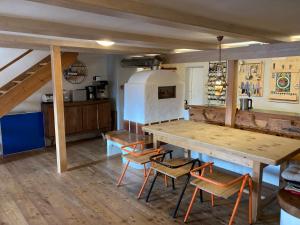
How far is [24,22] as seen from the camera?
2.35 metres

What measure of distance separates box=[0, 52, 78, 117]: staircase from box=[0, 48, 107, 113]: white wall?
0.73 ft

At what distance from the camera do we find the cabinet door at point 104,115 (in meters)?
6.45

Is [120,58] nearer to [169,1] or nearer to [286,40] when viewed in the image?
[286,40]

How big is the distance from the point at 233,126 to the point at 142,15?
2.79 m

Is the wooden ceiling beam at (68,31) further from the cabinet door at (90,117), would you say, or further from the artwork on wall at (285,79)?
the cabinet door at (90,117)

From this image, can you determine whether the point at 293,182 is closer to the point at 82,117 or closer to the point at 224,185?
the point at 224,185

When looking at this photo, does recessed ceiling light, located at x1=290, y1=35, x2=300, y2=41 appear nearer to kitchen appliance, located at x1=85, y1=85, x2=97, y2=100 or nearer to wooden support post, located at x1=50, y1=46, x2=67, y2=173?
wooden support post, located at x1=50, y1=46, x2=67, y2=173

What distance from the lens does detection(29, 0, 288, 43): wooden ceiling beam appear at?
1555 millimetres

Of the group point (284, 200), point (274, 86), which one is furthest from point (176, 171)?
point (274, 86)

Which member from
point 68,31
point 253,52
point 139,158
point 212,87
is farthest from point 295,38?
point 212,87

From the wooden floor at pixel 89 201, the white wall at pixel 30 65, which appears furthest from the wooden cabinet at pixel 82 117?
the wooden floor at pixel 89 201

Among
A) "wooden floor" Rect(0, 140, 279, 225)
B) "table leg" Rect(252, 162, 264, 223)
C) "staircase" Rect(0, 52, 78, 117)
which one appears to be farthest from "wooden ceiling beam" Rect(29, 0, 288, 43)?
"staircase" Rect(0, 52, 78, 117)

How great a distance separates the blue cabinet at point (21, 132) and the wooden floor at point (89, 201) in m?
0.83

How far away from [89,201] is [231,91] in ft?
8.68
